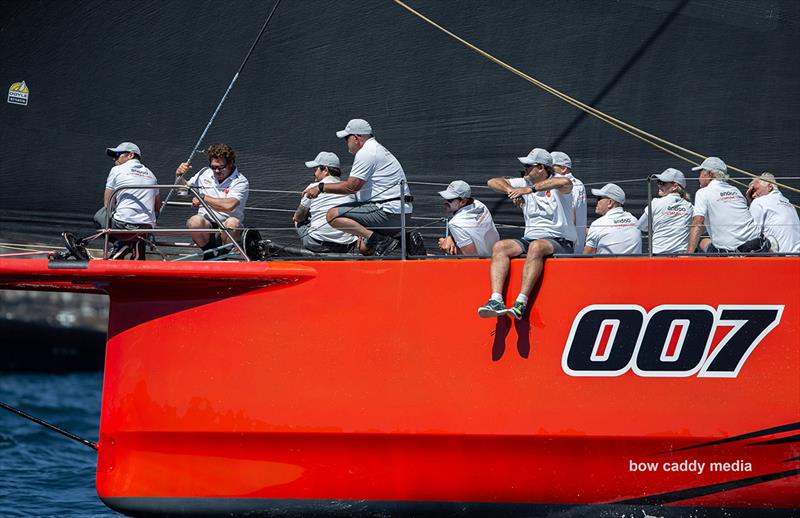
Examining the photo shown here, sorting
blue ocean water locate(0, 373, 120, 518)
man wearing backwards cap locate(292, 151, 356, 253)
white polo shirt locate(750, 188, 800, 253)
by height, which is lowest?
blue ocean water locate(0, 373, 120, 518)

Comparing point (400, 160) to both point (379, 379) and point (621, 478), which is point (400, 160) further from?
point (621, 478)

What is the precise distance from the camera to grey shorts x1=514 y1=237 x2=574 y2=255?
6.51m

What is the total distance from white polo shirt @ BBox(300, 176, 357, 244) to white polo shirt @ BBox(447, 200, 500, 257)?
0.70m

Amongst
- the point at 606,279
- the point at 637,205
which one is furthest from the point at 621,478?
the point at 637,205

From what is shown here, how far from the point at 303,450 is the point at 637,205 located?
126 inches

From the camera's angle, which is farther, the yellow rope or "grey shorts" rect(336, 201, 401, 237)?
the yellow rope

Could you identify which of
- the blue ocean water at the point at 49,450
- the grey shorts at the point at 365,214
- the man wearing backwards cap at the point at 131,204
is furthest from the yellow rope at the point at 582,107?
the blue ocean water at the point at 49,450

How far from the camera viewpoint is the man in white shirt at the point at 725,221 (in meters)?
6.70

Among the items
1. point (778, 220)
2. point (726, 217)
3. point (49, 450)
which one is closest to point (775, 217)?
point (778, 220)

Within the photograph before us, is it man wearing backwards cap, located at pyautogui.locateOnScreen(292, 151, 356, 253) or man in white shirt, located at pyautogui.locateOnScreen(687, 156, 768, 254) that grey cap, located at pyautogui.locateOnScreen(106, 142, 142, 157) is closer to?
man wearing backwards cap, located at pyautogui.locateOnScreen(292, 151, 356, 253)

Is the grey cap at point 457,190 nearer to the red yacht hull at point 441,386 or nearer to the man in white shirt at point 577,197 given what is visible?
the red yacht hull at point 441,386

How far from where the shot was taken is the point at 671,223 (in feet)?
22.6

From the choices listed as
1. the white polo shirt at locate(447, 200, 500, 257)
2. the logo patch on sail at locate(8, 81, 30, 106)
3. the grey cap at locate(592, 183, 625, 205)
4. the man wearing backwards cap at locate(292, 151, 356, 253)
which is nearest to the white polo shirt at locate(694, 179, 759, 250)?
the grey cap at locate(592, 183, 625, 205)

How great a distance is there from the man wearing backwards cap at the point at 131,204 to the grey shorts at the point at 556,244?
97.2 inches
